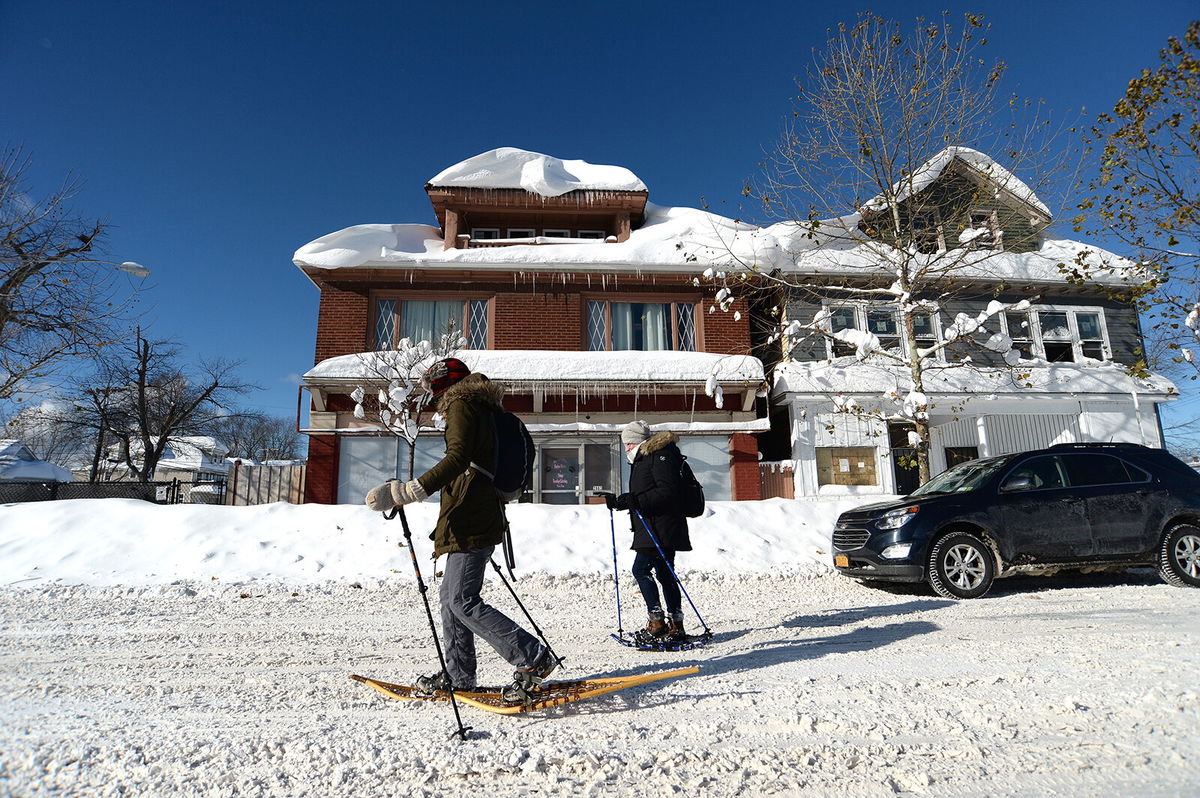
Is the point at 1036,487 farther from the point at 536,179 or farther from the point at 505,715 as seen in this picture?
the point at 536,179

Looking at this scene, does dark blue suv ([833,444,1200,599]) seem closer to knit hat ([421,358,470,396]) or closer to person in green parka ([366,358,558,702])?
person in green parka ([366,358,558,702])

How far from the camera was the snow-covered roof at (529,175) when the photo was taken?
17.4m

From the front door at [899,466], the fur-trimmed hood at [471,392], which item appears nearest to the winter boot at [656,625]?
the fur-trimmed hood at [471,392]

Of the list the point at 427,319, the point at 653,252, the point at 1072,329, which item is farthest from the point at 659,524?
the point at 1072,329

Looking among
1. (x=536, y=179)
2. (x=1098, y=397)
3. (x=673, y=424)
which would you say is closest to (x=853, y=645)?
(x=673, y=424)

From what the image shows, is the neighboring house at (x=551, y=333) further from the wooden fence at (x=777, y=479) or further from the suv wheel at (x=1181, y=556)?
the suv wheel at (x=1181, y=556)

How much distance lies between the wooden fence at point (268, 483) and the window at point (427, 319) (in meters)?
3.75

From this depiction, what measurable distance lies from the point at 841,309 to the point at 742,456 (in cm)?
544

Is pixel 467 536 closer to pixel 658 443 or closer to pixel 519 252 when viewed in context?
pixel 658 443

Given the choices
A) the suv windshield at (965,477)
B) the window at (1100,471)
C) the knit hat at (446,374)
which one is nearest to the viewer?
the knit hat at (446,374)

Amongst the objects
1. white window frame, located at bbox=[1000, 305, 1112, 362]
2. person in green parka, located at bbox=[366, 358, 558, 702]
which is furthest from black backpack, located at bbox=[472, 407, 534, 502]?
white window frame, located at bbox=[1000, 305, 1112, 362]

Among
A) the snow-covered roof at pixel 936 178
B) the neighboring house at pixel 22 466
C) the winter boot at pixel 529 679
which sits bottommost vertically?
the winter boot at pixel 529 679

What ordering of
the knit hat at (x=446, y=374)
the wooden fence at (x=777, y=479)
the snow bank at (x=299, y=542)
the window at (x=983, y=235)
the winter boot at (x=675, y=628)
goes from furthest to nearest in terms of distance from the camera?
the wooden fence at (x=777, y=479) < the window at (x=983, y=235) < the snow bank at (x=299, y=542) < the winter boot at (x=675, y=628) < the knit hat at (x=446, y=374)

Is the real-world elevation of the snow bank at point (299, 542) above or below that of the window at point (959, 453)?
below
